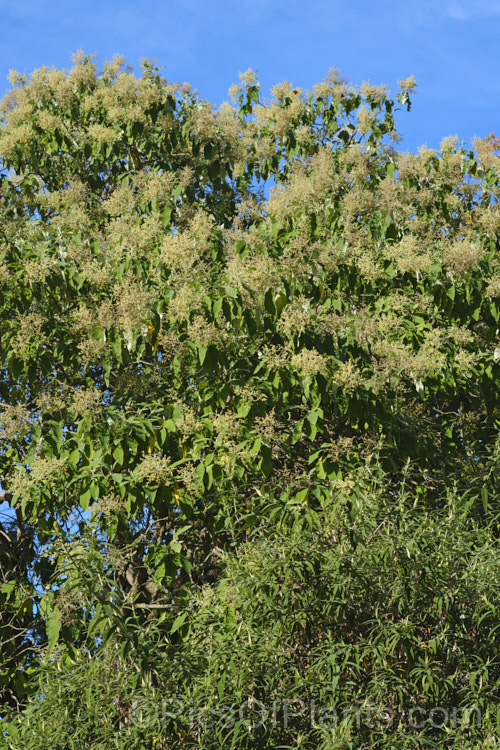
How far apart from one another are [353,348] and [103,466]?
1897 mm

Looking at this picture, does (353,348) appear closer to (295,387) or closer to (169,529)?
(295,387)

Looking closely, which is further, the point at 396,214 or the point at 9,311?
the point at 396,214

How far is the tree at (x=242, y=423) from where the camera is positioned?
161 inches

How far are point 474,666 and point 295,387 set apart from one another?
219cm

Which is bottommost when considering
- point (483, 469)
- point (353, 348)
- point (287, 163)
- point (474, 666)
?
point (474, 666)

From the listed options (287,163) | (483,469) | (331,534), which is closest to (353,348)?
(483,469)

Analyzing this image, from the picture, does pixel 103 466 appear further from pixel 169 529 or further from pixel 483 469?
pixel 483 469

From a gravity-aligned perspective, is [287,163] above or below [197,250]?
above

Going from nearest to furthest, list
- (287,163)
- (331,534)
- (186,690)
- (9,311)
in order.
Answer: (186,690) → (331,534) → (9,311) → (287,163)

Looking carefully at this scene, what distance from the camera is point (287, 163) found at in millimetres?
8734

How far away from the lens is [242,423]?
18.2ft

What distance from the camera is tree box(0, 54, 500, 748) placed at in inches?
161

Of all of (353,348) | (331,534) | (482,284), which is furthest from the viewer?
(482,284)

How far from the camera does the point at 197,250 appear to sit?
20.4 feet
